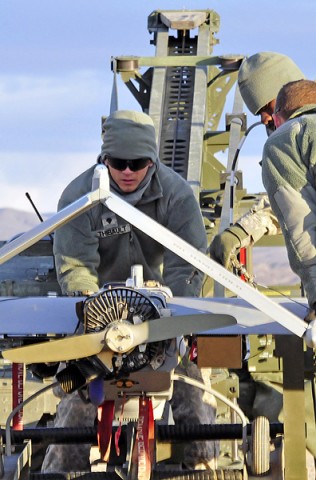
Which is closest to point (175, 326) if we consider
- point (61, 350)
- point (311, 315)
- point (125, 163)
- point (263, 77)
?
point (61, 350)

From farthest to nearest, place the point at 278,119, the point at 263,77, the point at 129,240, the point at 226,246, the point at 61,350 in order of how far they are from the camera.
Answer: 1. the point at 129,240
2. the point at 226,246
3. the point at 263,77
4. the point at 278,119
5. the point at 61,350

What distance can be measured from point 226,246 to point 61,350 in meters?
2.37

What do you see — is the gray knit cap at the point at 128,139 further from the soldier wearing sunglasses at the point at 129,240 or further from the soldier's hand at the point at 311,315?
the soldier's hand at the point at 311,315

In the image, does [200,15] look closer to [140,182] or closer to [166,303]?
[140,182]

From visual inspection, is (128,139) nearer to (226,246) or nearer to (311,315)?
(226,246)

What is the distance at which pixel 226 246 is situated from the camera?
991 cm

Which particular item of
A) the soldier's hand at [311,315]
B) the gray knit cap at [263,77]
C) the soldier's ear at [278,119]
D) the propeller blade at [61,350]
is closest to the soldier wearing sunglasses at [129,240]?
the gray knit cap at [263,77]

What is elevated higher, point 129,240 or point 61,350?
point 129,240

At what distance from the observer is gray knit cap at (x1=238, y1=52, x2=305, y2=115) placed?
9648 millimetres

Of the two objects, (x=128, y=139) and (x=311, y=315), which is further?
(x=128, y=139)

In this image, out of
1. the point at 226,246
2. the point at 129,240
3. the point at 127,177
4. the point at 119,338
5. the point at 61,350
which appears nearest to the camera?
the point at 119,338

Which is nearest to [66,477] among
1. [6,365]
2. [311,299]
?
[311,299]

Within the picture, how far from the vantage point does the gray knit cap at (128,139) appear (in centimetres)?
998

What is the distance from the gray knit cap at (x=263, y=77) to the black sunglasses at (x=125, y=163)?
0.81m
